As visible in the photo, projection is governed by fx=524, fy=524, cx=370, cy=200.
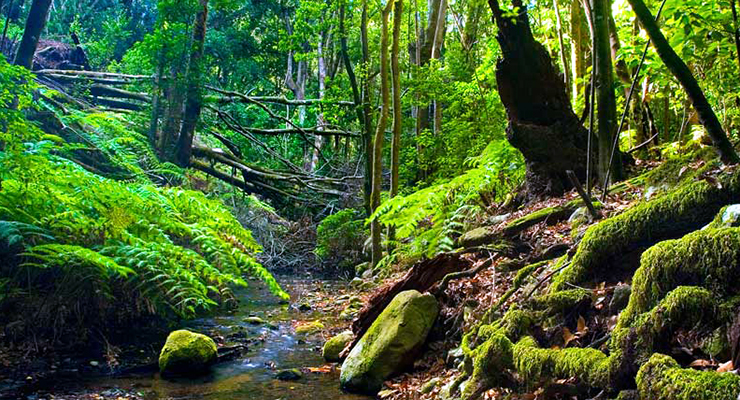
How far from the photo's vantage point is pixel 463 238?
6.13 meters

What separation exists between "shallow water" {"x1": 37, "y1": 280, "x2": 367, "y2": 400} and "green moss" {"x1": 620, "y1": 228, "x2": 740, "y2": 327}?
2.61m

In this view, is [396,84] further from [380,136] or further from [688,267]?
[688,267]

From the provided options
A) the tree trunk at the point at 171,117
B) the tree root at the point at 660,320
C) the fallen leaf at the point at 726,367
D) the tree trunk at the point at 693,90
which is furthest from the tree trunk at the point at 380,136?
the fallen leaf at the point at 726,367

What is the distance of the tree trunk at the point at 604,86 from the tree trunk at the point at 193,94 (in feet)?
27.8

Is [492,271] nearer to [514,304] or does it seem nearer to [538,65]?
[514,304]

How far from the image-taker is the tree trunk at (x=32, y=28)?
6.01 m

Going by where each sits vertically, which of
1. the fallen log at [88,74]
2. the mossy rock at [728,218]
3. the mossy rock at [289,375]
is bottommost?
the mossy rock at [289,375]

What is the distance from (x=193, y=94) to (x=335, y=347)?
739 centimetres

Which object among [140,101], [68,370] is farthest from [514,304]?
[140,101]

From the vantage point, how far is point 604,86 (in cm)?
507

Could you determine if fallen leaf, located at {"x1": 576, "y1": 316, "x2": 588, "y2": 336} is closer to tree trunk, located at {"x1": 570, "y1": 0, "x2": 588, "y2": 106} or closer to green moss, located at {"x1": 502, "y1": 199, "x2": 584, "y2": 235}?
green moss, located at {"x1": 502, "y1": 199, "x2": 584, "y2": 235}

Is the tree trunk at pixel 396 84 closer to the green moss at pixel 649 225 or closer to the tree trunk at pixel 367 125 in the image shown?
the tree trunk at pixel 367 125

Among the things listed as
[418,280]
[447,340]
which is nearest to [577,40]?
[418,280]

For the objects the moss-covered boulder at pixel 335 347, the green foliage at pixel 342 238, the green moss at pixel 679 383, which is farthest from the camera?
the green foliage at pixel 342 238
